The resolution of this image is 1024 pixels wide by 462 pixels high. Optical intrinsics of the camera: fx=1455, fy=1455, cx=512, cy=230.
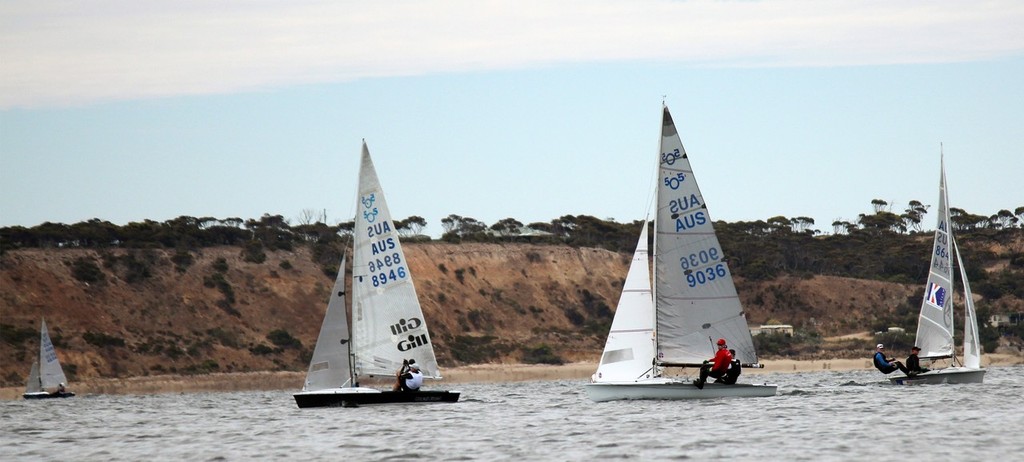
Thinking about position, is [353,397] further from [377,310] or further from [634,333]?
[634,333]

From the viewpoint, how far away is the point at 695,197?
38.8m

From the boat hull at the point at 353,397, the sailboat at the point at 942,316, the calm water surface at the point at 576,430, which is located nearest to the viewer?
the calm water surface at the point at 576,430

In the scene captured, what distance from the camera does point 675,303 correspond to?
38.9 metres

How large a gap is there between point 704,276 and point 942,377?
12830mm

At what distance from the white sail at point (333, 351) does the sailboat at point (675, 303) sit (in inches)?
277

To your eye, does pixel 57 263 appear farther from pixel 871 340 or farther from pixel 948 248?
pixel 948 248

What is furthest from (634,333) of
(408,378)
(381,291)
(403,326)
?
(381,291)

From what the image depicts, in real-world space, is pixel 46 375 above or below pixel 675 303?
below

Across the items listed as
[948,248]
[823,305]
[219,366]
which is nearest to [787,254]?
[823,305]

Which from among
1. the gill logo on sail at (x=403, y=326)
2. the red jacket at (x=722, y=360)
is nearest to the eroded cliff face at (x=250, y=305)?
the gill logo on sail at (x=403, y=326)

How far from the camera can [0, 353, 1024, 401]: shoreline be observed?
75.1 meters

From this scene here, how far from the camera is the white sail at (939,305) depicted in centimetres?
4919

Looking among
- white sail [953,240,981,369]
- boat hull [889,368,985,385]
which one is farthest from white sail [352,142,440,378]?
white sail [953,240,981,369]

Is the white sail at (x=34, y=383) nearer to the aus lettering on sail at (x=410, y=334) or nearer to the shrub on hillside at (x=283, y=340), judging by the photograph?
the shrub on hillside at (x=283, y=340)
